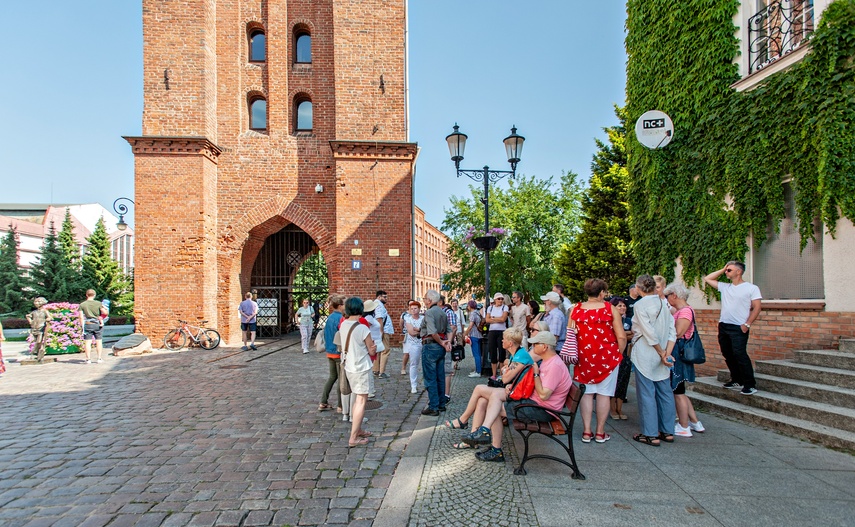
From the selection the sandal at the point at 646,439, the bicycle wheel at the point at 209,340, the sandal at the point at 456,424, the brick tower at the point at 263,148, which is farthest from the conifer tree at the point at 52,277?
the sandal at the point at 646,439

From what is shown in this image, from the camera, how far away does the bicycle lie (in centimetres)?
1365

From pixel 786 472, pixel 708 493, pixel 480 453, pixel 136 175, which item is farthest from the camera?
pixel 136 175

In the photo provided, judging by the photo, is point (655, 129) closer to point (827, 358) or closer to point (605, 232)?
point (827, 358)

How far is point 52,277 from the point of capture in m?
27.9

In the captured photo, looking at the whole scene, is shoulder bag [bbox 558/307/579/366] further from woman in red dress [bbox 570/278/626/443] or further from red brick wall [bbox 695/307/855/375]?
red brick wall [bbox 695/307/855/375]

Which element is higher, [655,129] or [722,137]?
[655,129]

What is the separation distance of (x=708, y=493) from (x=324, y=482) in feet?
10.5

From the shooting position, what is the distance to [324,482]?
397 centimetres

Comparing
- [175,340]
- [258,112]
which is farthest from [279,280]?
[258,112]

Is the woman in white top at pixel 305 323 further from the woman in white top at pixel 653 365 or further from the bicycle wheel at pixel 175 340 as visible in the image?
the woman in white top at pixel 653 365

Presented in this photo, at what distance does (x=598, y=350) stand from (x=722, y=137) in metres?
5.37

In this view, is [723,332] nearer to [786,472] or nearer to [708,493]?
[786,472]

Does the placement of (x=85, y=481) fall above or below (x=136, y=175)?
below

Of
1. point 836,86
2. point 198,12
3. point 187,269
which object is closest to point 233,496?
point 836,86
